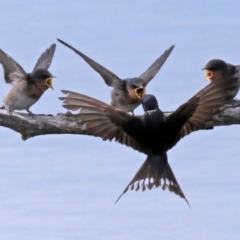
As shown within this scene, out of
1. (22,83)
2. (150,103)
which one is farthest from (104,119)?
(22,83)

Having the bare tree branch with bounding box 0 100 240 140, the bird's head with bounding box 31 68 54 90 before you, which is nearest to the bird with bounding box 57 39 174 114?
the bird's head with bounding box 31 68 54 90

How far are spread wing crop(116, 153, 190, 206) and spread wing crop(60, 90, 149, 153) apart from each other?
17 centimetres

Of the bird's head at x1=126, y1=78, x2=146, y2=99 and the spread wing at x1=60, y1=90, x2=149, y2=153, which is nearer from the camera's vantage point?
the spread wing at x1=60, y1=90, x2=149, y2=153

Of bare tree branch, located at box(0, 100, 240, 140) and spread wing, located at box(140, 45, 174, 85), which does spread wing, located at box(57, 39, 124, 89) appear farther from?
bare tree branch, located at box(0, 100, 240, 140)

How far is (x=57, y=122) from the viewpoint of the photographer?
22.4ft

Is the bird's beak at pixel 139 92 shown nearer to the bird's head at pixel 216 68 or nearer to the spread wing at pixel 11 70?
the bird's head at pixel 216 68

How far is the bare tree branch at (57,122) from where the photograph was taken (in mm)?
6801

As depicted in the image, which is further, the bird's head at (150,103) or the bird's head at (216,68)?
the bird's head at (216,68)

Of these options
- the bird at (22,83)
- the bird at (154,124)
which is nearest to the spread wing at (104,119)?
the bird at (154,124)

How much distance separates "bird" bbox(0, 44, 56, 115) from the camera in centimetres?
783

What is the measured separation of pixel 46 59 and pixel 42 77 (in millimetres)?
546

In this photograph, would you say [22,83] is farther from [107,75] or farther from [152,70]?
[152,70]

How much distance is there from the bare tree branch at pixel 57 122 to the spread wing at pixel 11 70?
1.15 metres

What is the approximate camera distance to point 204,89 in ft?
18.3
